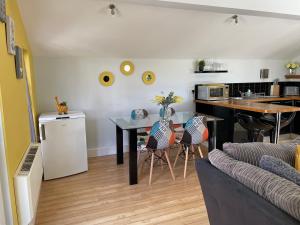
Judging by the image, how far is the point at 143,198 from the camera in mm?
2639

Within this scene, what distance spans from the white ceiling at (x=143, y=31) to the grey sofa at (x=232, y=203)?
2.10 metres

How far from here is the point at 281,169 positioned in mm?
1353

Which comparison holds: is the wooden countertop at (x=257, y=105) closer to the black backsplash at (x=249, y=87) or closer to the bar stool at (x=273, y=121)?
the bar stool at (x=273, y=121)

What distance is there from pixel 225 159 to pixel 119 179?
1.89 meters

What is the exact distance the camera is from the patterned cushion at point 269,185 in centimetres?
105

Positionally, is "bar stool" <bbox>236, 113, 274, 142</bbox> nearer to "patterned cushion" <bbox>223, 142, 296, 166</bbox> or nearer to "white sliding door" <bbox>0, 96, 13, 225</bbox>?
"patterned cushion" <bbox>223, 142, 296, 166</bbox>

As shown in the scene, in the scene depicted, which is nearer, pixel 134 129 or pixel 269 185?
pixel 269 185

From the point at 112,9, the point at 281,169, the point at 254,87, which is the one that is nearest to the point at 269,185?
the point at 281,169

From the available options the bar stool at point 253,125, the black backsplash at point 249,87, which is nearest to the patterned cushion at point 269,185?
the bar stool at point 253,125

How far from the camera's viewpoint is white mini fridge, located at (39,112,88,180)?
119 inches

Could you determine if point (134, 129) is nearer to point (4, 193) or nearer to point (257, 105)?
point (4, 193)

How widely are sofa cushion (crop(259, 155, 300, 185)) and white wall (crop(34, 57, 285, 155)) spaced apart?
2.99m

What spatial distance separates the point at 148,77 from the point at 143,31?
1.08 m

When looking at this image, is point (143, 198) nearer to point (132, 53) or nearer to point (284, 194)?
point (284, 194)
